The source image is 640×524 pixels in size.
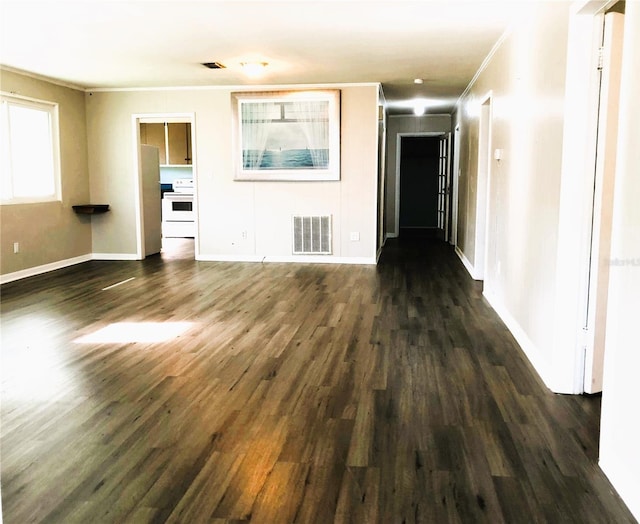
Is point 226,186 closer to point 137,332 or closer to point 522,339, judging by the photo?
point 137,332

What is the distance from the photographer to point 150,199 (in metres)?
8.76

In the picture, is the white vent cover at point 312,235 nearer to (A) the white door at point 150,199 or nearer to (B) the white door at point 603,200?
(A) the white door at point 150,199

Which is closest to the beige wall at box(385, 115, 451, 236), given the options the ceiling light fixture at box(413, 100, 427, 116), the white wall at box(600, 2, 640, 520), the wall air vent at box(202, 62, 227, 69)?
the ceiling light fixture at box(413, 100, 427, 116)

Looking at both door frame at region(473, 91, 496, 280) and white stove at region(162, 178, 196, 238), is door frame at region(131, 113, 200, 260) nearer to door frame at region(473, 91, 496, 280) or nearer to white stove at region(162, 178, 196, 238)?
white stove at region(162, 178, 196, 238)

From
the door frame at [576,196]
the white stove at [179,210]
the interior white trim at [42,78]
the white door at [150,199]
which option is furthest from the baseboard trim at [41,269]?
the door frame at [576,196]

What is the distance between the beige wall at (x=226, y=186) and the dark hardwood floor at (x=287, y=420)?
2.96m

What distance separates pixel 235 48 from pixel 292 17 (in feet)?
4.23

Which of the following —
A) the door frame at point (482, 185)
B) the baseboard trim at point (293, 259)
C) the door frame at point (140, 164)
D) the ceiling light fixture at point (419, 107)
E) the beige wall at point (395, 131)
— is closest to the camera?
the door frame at point (482, 185)

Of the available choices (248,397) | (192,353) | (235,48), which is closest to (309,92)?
(235,48)

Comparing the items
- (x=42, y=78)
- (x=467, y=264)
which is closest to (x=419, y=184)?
(x=467, y=264)

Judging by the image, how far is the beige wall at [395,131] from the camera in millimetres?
11547

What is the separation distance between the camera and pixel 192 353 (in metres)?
3.93

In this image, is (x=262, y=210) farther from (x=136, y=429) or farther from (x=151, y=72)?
(x=136, y=429)

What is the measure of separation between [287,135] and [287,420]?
5.71 metres
